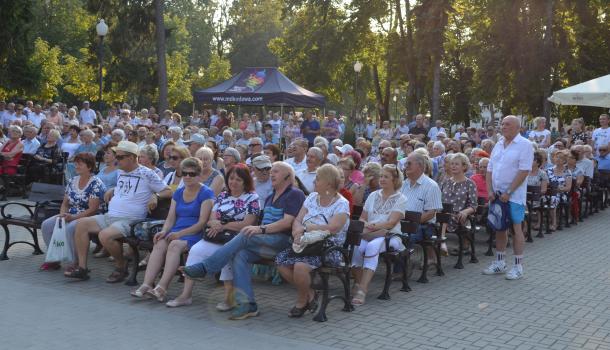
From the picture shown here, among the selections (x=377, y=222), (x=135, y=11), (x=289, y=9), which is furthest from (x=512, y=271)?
(x=289, y=9)

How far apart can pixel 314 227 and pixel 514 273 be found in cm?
292

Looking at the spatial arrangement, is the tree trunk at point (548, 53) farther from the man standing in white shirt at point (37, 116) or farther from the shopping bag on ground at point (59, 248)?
the shopping bag on ground at point (59, 248)

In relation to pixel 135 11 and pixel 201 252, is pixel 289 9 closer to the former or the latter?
pixel 135 11

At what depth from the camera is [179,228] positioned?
7.26 metres

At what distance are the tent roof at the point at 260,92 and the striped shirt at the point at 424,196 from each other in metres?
12.0

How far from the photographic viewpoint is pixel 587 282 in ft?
26.8

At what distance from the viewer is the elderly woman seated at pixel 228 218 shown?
22.1ft

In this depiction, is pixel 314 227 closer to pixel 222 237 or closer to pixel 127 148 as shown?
pixel 222 237

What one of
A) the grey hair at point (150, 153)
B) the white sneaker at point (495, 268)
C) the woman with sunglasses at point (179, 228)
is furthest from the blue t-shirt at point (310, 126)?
the woman with sunglasses at point (179, 228)

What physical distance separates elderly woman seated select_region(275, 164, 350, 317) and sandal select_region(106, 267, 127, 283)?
2.08 m

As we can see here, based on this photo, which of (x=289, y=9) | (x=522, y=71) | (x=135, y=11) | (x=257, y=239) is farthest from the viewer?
(x=289, y=9)

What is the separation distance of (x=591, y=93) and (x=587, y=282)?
6950 millimetres

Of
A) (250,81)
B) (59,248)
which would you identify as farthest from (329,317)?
(250,81)

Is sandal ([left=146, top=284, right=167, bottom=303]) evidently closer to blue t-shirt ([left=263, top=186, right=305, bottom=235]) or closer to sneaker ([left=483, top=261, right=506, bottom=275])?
blue t-shirt ([left=263, top=186, right=305, bottom=235])
